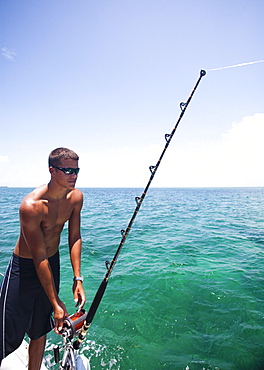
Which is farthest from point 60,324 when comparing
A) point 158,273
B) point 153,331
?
point 158,273

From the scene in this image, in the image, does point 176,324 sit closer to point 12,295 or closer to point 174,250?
point 12,295

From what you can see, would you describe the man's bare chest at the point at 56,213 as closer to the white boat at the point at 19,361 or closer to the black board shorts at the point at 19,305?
the black board shorts at the point at 19,305

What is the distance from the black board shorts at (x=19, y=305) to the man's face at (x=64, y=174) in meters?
0.97

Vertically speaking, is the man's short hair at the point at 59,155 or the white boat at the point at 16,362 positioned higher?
the man's short hair at the point at 59,155

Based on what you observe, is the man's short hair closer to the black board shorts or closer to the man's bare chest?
the man's bare chest

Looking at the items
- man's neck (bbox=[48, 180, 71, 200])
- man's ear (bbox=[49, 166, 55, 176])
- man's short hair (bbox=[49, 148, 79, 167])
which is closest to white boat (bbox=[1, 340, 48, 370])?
man's neck (bbox=[48, 180, 71, 200])

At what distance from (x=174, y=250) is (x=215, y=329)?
526 centimetres

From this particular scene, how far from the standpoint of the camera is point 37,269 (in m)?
2.33

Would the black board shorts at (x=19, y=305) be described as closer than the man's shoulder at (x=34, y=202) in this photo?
No

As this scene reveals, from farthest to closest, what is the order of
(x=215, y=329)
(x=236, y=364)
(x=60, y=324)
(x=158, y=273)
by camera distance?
(x=158, y=273) → (x=215, y=329) → (x=236, y=364) → (x=60, y=324)

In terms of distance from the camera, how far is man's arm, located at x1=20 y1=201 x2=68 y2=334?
2283 millimetres

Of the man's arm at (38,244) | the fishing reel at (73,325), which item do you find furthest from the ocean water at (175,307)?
the man's arm at (38,244)

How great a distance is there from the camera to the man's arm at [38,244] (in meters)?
2.28

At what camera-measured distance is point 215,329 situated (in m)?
4.52
